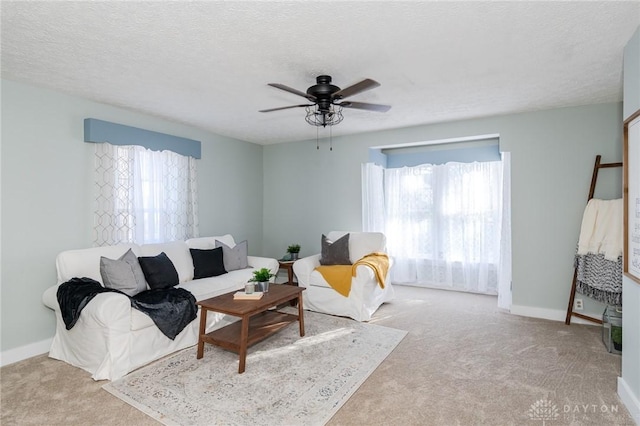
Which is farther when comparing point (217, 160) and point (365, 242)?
point (217, 160)

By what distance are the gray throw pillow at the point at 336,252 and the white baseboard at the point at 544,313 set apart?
84.0 inches

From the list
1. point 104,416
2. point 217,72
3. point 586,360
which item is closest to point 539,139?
point 586,360

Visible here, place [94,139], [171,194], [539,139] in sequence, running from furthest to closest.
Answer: [171,194] < [539,139] < [94,139]

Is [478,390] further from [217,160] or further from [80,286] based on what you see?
[217,160]

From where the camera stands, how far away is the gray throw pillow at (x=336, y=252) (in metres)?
4.36

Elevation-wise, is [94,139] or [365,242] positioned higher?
[94,139]

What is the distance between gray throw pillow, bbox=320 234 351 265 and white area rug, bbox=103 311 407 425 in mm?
1171

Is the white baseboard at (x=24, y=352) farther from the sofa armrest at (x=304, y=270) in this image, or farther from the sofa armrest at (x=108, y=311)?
the sofa armrest at (x=304, y=270)

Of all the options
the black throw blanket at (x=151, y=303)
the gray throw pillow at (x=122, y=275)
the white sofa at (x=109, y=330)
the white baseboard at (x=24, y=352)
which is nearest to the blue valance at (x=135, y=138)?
the white sofa at (x=109, y=330)

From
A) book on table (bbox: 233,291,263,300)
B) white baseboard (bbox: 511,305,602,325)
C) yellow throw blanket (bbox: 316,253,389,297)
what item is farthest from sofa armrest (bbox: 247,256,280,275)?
white baseboard (bbox: 511,305,602,325)

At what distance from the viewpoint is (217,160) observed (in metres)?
5.03

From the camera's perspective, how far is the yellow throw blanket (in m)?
3.84

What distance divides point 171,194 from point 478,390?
3954 mm

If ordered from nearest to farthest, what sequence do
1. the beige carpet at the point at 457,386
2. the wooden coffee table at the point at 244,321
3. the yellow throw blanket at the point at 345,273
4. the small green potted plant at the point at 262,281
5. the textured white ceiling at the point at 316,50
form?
the textured white ceiling at the point at 316,50 → the beige carpet at the point at 457,386 → the wooden coffee table at the point at 244,321 → the small green potted plant at the point at 262,281 → the yellow throw blanket at the point at 345,273
